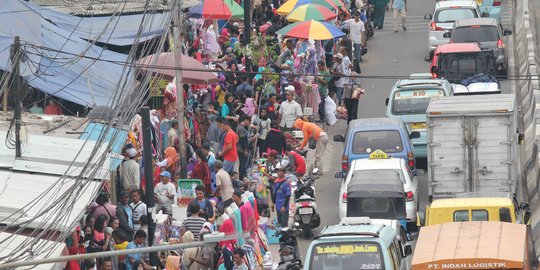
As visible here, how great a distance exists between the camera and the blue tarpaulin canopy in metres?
29.0

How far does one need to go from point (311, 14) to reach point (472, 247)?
19254mm

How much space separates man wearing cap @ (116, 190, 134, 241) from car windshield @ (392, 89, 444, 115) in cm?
930

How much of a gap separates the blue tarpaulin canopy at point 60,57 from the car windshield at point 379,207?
4458 millimetres

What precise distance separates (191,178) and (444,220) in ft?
17.9

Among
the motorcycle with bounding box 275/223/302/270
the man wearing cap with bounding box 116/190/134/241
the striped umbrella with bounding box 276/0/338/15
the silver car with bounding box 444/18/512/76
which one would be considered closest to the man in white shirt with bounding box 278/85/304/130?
the motorcycle with bounding box 275/223/302/270

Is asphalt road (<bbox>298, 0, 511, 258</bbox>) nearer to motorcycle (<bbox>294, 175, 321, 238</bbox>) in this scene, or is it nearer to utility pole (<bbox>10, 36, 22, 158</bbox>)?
motorcycle (<bbox>294, 175, 321, 238</bbox>)

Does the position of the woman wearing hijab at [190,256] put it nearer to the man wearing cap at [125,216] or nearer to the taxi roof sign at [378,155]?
the man wearing cap at [125,216]

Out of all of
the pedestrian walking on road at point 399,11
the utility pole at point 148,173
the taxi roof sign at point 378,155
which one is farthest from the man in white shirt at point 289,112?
the pedestrian walking on road at point 399,11

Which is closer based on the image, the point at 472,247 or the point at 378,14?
the point at 472,247

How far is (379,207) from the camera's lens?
90.4ft

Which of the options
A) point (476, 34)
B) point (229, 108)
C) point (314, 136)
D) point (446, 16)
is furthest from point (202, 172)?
point (446, 16)

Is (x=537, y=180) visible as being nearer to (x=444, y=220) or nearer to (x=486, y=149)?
(x=486, y=149)

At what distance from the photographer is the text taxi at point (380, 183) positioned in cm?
2758

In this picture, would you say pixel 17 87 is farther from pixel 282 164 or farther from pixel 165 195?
pixel 282 164
